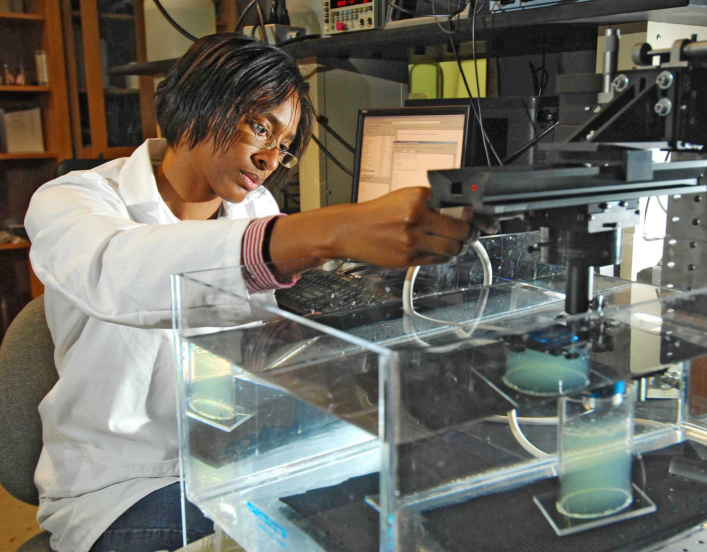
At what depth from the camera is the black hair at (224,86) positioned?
1072 millimetres

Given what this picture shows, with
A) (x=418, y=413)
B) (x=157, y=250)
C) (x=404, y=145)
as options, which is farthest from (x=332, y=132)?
(x=418, y=413)

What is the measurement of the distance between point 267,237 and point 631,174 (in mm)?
337

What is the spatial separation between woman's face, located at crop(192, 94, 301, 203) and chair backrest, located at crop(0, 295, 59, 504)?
36 centimetres

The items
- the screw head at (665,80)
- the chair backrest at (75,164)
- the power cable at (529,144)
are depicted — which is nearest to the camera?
the screw head at (665,80)

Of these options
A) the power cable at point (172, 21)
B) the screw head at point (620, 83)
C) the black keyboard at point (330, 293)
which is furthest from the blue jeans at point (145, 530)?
the power cable at point (172, 21)

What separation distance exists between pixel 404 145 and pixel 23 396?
3.21ft

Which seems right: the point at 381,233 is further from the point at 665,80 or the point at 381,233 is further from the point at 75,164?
the point at 75,164

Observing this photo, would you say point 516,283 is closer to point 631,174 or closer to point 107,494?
point 631,174

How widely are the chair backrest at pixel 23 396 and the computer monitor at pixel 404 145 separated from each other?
733mm

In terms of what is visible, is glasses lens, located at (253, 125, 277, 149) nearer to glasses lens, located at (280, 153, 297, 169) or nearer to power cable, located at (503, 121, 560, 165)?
glasses lens, located at (280, 153, 297, 169)

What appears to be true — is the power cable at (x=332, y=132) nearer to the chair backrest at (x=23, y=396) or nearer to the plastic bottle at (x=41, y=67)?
the chair backrest at (x=23, y=396)

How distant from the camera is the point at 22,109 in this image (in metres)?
3.19

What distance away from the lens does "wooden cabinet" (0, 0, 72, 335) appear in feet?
10.1

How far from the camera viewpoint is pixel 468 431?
1.60ft
